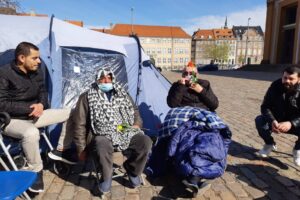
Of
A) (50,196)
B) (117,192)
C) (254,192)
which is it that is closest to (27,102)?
(50,196)

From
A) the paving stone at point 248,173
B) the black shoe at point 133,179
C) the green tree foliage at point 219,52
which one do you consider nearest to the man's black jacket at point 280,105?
the paving stone at point 248,173

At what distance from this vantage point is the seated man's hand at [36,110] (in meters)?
3.86

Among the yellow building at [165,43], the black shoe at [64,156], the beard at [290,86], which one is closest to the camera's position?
the black shoe at [64,156]

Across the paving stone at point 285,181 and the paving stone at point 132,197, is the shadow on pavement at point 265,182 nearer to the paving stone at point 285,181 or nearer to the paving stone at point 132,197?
the paving stone at point 285,181

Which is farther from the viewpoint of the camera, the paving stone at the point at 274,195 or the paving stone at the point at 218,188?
the paving stone at the point at 218,188

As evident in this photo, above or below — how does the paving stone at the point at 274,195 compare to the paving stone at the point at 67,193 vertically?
above

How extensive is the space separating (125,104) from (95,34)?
212cm

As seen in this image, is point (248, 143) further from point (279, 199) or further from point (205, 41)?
point (205, 41)

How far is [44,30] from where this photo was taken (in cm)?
473

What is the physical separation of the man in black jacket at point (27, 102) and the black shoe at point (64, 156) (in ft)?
1.20

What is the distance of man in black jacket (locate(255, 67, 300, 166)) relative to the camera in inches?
161

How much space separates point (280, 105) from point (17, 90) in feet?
11.9

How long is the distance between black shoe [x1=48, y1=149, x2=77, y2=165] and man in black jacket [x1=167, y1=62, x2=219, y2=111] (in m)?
1.58

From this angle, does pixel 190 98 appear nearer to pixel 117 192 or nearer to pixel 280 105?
pixel 280 105
